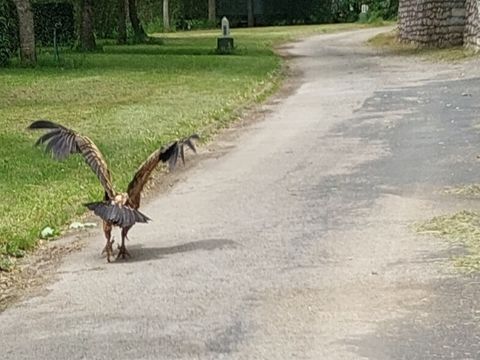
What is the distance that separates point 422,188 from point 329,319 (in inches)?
145

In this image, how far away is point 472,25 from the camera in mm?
23938

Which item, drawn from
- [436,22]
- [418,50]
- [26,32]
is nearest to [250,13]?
[418,50]

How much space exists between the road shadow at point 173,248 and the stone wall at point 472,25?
1712cm

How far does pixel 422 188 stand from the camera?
28.3 ft

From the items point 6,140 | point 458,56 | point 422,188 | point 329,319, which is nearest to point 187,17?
point 458,56

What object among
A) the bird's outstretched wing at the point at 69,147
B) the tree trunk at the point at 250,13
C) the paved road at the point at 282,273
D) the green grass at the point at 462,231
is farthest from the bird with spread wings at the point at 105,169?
the tree trunk at the point at 250,13

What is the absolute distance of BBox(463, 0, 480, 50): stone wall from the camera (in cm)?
2322

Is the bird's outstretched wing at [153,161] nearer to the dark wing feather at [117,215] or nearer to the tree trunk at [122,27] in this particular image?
the dark wing feather at [117,215]

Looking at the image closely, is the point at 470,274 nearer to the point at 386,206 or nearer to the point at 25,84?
the point at 386,206

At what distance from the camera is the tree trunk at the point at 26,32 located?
23.9 meters

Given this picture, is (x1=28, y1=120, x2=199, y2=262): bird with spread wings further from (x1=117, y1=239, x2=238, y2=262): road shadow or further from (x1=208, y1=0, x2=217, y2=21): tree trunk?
(x1=208, y1=0, x2=217, y2=21): tree trunk

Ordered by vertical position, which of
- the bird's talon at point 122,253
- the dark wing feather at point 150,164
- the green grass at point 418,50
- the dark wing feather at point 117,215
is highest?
the dark wing feather at point 150,164

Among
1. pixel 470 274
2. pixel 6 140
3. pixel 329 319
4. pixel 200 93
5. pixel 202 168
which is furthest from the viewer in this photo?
pixel 200 93

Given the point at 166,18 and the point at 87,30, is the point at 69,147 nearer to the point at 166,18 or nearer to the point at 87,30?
the point at 87,30
